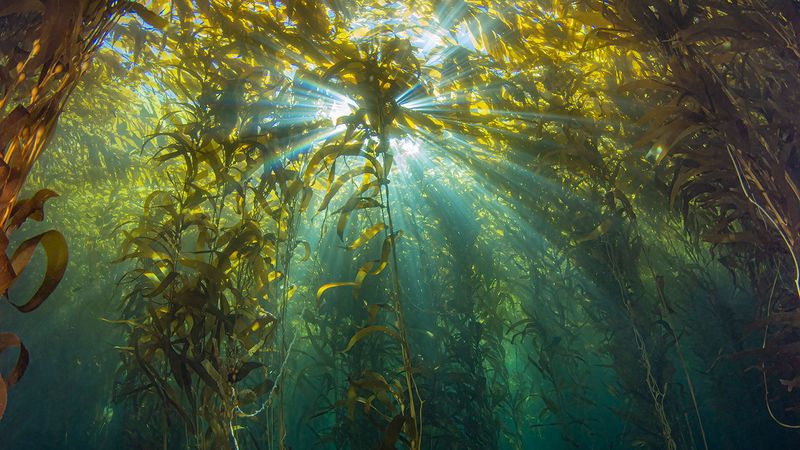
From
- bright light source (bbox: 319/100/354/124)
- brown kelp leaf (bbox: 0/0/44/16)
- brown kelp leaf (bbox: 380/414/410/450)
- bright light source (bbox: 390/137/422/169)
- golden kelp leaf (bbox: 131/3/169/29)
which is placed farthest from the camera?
bright light source (bbox: 390/137/422/169)

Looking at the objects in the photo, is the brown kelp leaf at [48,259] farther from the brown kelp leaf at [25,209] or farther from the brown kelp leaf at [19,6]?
the brown kelp leaf at [19,6]

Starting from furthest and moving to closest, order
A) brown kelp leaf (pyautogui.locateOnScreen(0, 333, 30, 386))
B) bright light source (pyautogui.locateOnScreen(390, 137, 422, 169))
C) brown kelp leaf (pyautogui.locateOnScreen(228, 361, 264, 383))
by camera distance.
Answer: bright light source (pyautogui.locateOnScreen(390, 137, 422, 169)), brown kelp leaf (pyautogui.locateOnScreen(228, 361, 264, 383)), brown kelp leaf (pyautogui.locateOnScreen(0, 333, 30, 386))

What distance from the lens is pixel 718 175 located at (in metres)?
1.50

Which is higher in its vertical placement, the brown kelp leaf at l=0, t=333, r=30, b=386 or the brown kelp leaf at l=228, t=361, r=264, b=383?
the brown kelp leaf at l=0, t=333, r=30, b=386

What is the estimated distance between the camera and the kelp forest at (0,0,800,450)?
126 cm

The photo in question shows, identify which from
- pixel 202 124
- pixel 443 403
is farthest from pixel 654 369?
pixel 202 124

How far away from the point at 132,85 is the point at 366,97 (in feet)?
10.3

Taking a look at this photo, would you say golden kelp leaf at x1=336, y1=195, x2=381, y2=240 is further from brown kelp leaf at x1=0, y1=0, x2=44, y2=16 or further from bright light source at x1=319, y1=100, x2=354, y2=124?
brown kelp leaf at x1=0, y1=0, x2=44, y2=16

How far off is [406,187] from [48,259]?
510 centimetres

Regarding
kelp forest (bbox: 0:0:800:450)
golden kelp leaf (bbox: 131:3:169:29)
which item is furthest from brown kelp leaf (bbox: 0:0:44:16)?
golden kelp leaf (bbox: 131:3:169:29)

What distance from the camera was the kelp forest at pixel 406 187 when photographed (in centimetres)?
126

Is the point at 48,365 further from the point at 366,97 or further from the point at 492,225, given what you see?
the point at 366,97

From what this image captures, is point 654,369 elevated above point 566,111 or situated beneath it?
situated beneath

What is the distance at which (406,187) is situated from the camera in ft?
18.8
